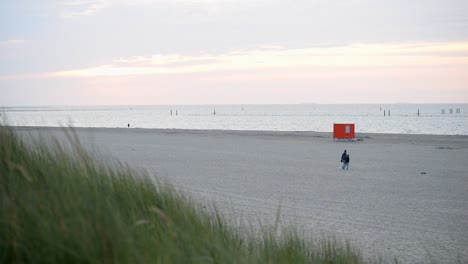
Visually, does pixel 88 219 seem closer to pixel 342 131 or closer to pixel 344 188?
pixel 344 188

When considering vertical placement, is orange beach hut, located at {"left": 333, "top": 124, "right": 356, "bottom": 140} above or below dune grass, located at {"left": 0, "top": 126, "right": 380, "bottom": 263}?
below

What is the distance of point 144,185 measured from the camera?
4836 mm

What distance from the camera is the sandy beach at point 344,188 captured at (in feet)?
26.1

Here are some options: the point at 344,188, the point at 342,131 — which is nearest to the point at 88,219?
the point at 344,188

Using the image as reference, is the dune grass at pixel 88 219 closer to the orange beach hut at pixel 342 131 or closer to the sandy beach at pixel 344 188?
the sandy beach at pixel 344 188

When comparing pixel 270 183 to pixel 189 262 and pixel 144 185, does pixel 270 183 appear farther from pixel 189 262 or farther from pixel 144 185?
pixel 189 262

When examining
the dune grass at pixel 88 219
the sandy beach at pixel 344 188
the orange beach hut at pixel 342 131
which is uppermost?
the dune grass at pixel 88 219

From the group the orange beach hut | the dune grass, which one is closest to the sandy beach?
the dune grass

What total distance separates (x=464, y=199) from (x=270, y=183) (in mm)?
4216

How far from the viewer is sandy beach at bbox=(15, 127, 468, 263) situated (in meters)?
7.95

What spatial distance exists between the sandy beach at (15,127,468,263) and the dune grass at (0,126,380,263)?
615 millimetres

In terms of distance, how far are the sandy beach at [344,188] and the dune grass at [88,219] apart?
24.2 inches

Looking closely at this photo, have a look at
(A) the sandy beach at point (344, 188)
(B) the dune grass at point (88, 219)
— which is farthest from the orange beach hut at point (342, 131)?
(B) the dune grass at point (88, 219)

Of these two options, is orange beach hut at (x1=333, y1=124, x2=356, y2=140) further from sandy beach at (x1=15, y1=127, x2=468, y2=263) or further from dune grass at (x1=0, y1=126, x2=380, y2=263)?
dune grass at (x1=0, y1=126, x2=380, y2=263)
